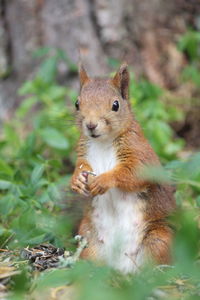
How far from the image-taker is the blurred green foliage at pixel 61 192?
1959mm

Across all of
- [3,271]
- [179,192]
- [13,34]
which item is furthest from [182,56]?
[3,271]

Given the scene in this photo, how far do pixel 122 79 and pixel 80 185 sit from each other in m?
0.61

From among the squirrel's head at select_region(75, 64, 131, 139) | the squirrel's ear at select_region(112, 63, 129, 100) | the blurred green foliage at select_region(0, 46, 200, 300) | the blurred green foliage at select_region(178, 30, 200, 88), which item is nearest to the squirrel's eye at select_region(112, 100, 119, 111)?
the squirrel's head at select_region(75, 64, 131, 139)

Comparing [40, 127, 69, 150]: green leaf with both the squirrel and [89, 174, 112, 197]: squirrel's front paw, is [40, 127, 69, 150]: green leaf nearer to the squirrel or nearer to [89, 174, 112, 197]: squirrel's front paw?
the squirrel

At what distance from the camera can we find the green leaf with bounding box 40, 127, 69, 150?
4695mm

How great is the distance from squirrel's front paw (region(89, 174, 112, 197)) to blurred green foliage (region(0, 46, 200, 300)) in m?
0.22

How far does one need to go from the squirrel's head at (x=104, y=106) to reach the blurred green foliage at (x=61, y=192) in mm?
271

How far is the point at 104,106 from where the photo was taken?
3295mm

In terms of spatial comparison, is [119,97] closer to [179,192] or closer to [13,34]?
[179,192]

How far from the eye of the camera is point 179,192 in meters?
3.84

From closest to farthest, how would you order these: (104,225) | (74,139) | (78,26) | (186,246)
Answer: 1. (186,246)
2. (104,225)
3. (74,139)
4. (78,26)

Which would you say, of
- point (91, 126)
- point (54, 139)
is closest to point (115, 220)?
point (91, 126)

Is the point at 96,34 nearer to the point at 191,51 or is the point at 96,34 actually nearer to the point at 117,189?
the point at 191,51

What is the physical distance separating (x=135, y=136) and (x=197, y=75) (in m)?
2.84
